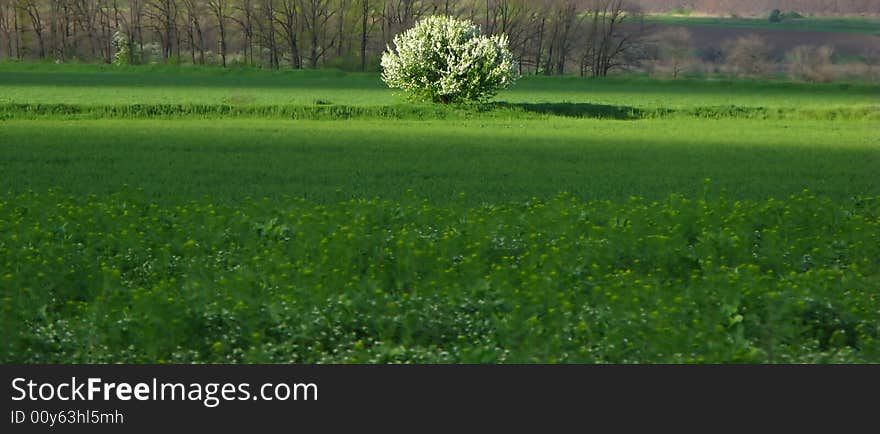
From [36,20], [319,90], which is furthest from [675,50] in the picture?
[36,20]

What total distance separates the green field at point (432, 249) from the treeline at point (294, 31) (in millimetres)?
57958

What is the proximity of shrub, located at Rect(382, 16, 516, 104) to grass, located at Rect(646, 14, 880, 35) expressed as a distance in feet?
290

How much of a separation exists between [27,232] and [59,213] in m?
1.64

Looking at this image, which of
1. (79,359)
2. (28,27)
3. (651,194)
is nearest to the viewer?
(79,359)

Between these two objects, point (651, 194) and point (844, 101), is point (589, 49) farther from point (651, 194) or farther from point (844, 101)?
point (651, 194)

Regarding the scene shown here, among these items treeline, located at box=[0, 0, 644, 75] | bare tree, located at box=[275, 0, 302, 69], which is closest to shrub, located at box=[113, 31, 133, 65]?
treeline, located at box=[0, 0, 644, 75]

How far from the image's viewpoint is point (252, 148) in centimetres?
2497

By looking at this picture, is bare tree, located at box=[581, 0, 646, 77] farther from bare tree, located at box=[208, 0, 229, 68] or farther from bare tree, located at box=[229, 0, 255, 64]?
bare tree, located at box=[208, 0, 229, 68]

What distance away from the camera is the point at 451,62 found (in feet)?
125

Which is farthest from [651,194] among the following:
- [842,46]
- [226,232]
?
[842,46]

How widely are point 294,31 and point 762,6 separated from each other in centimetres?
9314

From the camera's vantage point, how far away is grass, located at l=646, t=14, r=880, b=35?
12519 centimetres

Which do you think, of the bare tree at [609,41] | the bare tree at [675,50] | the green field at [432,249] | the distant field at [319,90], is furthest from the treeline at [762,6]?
the green field at [432,249]

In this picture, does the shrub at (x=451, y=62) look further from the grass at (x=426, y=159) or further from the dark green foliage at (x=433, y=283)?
the dark green foliage at (x=433, y=283)
